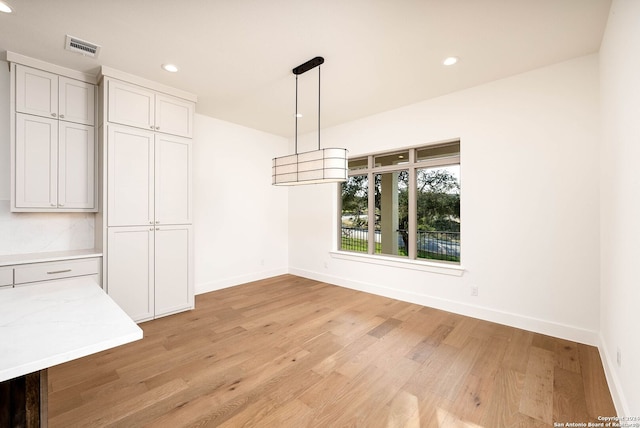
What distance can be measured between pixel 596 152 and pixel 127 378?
15.4 ft

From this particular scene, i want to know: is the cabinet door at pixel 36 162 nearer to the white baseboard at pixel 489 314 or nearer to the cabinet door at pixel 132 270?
the cabinet door at pixel 132 270

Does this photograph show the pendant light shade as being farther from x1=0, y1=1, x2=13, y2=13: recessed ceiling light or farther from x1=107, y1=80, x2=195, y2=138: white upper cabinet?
x1=0, y1=1, x2=13, y2=13: recessed ceiling light

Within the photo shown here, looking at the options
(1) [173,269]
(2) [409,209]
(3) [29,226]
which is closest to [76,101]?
(3) [29,226]

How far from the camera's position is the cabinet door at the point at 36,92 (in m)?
2.78

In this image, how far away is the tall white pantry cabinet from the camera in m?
3.12

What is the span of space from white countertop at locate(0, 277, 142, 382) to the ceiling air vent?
229 centimetres

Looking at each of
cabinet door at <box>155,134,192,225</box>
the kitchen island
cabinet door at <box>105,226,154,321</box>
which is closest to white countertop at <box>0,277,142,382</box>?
the kitchen island

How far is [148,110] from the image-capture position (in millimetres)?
3369

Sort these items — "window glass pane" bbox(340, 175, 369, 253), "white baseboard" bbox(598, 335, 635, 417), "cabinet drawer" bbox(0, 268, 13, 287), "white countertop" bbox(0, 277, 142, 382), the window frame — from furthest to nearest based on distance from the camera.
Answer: "window glass pane" bbox(340, 175, 369, 253), the window frame, "cabinet drawer" bbox(0, 268, 13, 287), "white baseboard" bbox(598, 335, 635, 417), "white countertop" bbox(0, 277, 142, 382)

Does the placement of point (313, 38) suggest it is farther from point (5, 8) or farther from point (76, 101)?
point (76, 101)

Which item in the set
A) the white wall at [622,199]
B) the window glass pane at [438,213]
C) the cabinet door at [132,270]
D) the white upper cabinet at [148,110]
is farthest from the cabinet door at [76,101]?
the white wall at [622,199]

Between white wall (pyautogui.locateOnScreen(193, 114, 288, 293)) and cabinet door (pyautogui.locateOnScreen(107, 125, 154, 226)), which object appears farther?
white wall (pyautogui.locateOnScreen(193, 114, 288, 293))

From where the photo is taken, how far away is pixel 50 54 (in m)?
2.77

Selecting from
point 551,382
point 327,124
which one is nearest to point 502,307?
point 551,382
